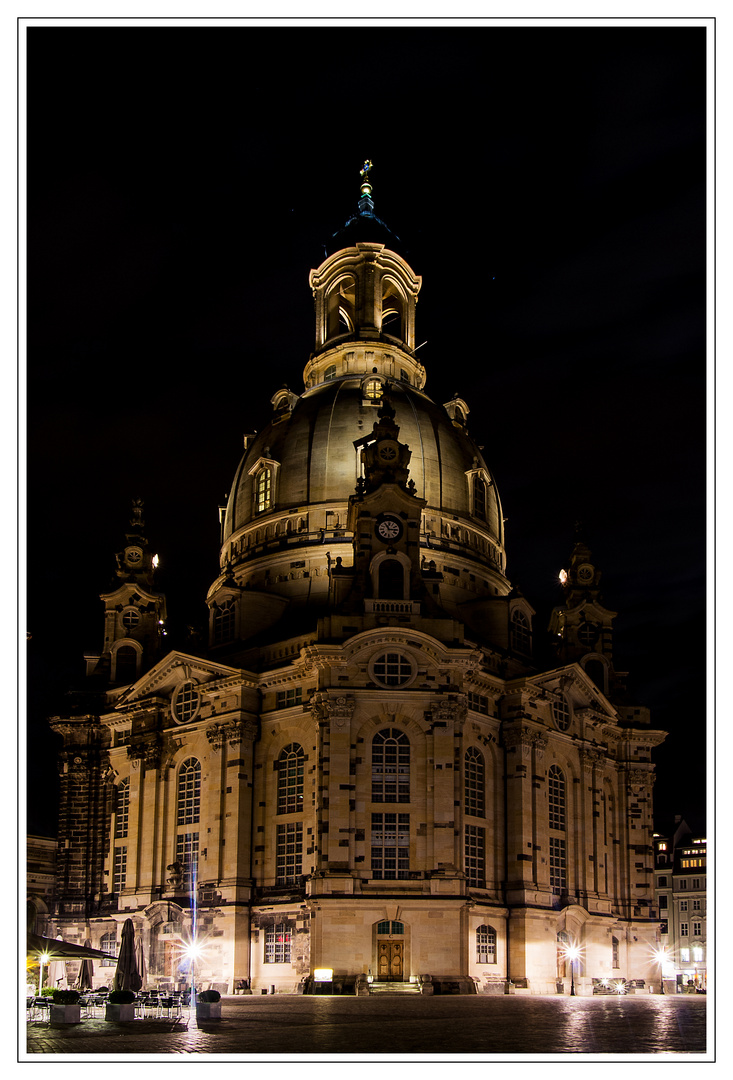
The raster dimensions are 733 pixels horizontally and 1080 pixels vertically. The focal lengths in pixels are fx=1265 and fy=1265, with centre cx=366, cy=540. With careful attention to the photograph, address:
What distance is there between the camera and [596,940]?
85062mm

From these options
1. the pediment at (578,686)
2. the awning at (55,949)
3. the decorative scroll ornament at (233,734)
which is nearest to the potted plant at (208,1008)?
the awning at (55,949)

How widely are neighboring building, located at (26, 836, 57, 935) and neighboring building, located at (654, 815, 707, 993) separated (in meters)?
59.3

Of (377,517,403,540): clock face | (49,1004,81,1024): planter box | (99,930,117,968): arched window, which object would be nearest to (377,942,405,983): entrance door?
(99,930,117,968): arched window

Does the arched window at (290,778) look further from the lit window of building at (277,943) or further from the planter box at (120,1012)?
the planter box at (120,1012)

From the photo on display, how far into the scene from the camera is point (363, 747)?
7375 centimetres

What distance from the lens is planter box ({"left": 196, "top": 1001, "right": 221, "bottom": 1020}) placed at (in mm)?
41562

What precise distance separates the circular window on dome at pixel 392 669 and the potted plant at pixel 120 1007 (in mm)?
31868

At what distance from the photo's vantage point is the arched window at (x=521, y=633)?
90769 mm

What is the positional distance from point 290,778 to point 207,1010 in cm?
3608

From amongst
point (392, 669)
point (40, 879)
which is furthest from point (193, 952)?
point (40, 879)

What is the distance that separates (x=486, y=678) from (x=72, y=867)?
33997 millimetres

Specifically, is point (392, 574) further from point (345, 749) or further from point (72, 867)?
point (72, 867)
